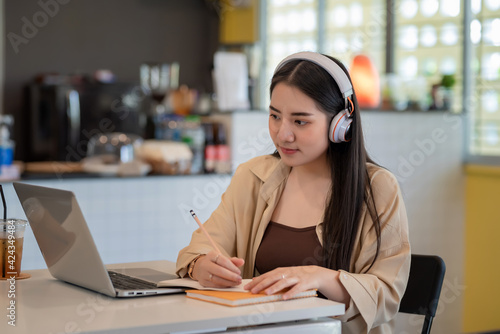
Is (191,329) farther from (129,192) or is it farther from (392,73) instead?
(392,73)

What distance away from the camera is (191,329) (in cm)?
134

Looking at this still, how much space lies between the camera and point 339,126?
74.1 inches

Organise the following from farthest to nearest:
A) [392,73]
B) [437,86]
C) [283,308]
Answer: [392,73] → [437,86] → [283,308]

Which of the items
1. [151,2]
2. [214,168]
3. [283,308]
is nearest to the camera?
[283,308]

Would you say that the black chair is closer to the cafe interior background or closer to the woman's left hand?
the woman's left hand

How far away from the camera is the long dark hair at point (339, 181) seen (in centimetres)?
188

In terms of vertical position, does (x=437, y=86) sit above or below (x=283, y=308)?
above

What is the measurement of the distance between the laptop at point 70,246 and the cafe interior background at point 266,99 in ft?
4.61

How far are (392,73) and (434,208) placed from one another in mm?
1145

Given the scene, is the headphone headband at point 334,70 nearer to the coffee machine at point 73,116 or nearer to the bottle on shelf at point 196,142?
the bottle on shelf at point 196,142

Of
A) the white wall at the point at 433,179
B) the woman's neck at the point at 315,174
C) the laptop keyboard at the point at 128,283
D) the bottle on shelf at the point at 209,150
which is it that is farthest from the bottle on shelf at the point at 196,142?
the laptop keyboard at the point at 128,283

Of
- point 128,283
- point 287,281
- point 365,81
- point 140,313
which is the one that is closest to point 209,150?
point 365,81

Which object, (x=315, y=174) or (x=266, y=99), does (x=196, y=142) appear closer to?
(x=315, y=174)

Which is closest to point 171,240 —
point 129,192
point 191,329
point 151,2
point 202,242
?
point 129,192
